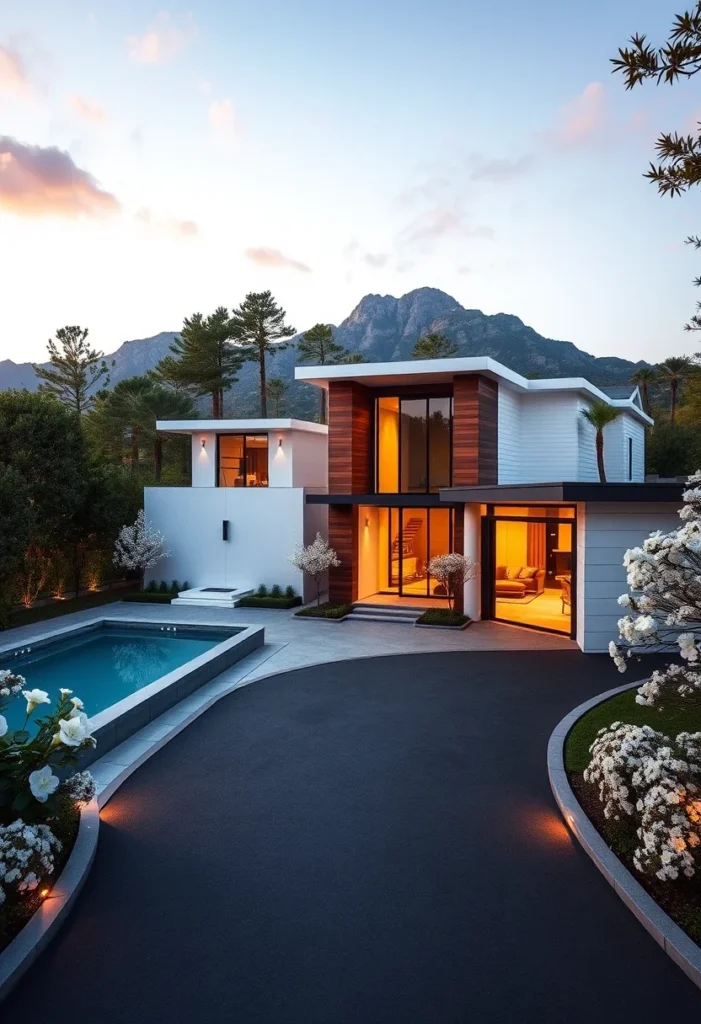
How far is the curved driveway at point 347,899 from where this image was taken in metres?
3.78

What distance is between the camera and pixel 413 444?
17.8 m

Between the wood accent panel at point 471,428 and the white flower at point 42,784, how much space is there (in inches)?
516

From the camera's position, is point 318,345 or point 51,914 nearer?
point 51,914

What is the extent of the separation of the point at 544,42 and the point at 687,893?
15376 mm

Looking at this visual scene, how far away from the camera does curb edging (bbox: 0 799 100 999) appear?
13.0ft

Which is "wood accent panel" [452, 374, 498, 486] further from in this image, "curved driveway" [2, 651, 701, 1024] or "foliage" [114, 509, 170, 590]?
"foliage" [114, 509, 170, 590]

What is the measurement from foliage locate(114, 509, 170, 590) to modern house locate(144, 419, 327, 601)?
1.96 ft

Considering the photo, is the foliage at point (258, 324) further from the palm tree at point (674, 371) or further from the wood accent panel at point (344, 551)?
the palm tree at point (674, 371)

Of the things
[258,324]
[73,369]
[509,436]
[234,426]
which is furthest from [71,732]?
[73,369]

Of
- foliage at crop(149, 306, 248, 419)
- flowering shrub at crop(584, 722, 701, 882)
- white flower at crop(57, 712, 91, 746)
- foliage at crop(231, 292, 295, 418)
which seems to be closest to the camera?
flowering shrub at crop(584, 722, 701, 882)

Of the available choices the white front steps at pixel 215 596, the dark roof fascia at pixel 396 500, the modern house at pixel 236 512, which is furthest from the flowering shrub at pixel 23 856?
the modern house at pixel 236 512

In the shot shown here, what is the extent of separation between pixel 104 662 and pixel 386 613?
6.96 m

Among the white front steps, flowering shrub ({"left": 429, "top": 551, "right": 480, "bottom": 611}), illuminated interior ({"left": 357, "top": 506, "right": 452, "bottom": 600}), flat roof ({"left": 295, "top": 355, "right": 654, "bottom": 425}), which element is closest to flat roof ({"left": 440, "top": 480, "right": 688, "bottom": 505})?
flowering shrub ({"left": 429, "top": 551, "right": 480, "bottom": 611})

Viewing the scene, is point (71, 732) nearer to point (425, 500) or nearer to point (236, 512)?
point (425, 500)
